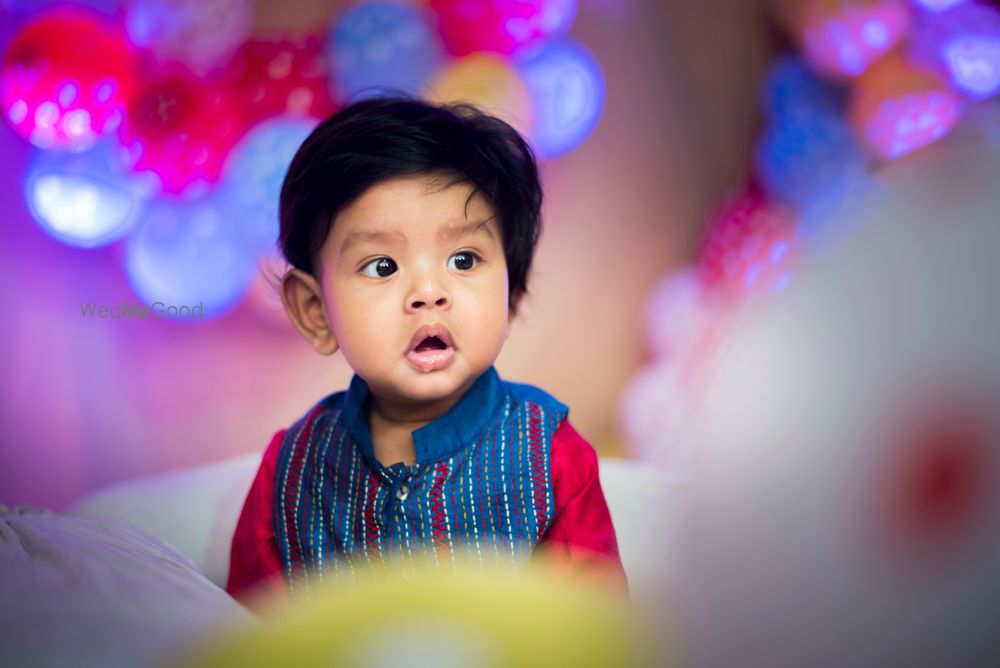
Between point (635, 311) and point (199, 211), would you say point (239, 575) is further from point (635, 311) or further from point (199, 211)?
point (635, 311)

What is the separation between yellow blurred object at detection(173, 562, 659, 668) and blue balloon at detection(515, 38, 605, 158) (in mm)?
1664

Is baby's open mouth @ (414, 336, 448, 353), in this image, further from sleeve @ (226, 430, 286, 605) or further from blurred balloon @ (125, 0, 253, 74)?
blurred balloon @ (125, 0, 253, 74)

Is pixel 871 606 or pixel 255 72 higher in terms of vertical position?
pixel 255 72

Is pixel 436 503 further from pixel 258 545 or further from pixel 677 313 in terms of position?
pixel 677 313

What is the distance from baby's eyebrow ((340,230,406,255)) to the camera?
851mm

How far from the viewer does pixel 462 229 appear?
2.85 ft

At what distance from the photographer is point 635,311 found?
2324 mm

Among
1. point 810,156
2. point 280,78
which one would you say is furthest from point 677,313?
point 280,78

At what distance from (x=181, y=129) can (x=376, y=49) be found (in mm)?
372

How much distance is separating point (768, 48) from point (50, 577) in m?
2.19

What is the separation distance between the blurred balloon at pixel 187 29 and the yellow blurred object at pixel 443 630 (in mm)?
1504

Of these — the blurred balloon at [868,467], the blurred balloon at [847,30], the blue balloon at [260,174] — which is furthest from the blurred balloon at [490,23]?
the blurred balloon at [868,467]

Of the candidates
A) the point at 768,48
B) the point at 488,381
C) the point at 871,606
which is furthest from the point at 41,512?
the point at 768,48

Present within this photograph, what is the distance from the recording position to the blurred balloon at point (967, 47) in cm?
188
